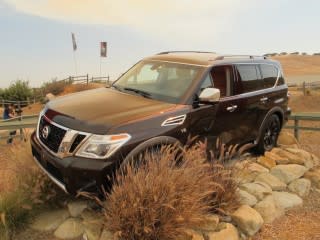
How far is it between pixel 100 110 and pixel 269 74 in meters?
3.96

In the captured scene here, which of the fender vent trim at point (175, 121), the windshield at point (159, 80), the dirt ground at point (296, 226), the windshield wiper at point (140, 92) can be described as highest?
the windshield at point (159, 80)

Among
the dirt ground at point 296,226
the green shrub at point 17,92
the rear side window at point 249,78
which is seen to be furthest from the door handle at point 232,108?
the green shrub at point 17,92

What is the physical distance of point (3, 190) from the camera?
4699mm

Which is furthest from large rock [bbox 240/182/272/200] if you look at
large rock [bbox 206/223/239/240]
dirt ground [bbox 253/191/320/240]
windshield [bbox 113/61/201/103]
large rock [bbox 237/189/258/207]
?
windshield [bbox 113/61/201/103]

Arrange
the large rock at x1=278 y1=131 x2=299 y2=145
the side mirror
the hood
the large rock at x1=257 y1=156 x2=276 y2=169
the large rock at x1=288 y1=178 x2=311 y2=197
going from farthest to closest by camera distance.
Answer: the large rock at x1=278 y1=131 x2=299 y2=145 < the large rock at x1=257 y1=156 x2=276 y2=169 < the large rock at x1=288 y1=178 x2=311 y2=197 < the side mirror < the hood

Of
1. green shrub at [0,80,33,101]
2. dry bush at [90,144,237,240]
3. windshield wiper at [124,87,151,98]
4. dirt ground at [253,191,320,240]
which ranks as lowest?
green shrub at [0,80,33,101]

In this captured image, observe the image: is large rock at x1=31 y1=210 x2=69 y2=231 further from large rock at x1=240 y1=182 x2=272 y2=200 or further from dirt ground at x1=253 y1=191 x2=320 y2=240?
large rock at x1=240 y1=182 x2=272 y2=200

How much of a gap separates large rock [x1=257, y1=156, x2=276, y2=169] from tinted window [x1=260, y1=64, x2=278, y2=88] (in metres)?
1.35

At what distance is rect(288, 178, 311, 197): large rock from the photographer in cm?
600

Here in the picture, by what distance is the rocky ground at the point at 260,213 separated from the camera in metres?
4.33

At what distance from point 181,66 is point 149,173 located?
7.76 ft

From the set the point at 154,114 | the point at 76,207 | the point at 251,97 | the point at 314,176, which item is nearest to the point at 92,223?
the point at 76,207

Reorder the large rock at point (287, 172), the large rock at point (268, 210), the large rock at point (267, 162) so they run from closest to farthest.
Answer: the large rock at point (268, 210) → the large rock at point (287, 172) → the large rock at point (267, 162)

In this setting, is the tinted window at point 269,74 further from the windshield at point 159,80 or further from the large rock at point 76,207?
the large rock at point 76,207
